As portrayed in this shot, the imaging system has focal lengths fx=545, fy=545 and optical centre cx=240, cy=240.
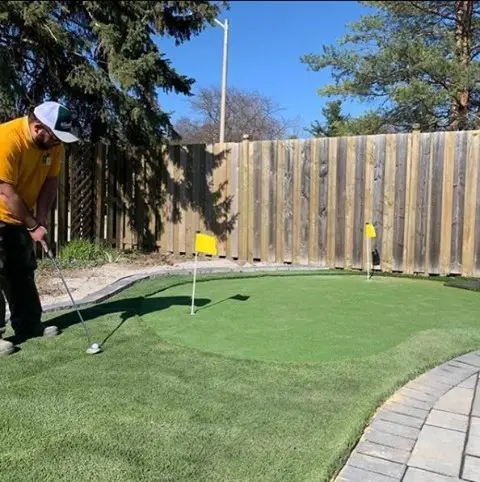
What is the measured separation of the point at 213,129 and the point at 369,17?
18.3 meters

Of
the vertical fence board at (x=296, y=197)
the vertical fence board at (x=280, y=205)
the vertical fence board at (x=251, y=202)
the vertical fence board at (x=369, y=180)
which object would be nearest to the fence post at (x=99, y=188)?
the vertical fence board at (x=251, y=202)

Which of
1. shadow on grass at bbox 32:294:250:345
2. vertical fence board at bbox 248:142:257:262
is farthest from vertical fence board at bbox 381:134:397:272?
shadow on grass at bbox 32:294:250:345

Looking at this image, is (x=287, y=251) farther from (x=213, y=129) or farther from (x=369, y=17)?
(x=213, y=129)

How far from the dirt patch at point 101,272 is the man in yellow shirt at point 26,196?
1115 millimetres

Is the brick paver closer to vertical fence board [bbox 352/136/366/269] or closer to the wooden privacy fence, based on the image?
the wooden privacy fence

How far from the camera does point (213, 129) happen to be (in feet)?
97.5

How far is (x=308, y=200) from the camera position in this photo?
783 cm

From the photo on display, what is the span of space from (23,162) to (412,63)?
9.17 metres

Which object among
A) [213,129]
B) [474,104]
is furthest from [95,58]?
[213,129]

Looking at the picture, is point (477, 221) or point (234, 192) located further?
point (234, 192)

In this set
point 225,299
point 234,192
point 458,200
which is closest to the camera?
point 225,299

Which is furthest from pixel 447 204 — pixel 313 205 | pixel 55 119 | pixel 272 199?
pixel 55 119

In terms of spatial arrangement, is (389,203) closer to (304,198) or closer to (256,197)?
(304,198)

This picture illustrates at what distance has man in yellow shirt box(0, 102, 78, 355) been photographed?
3.62 meters
